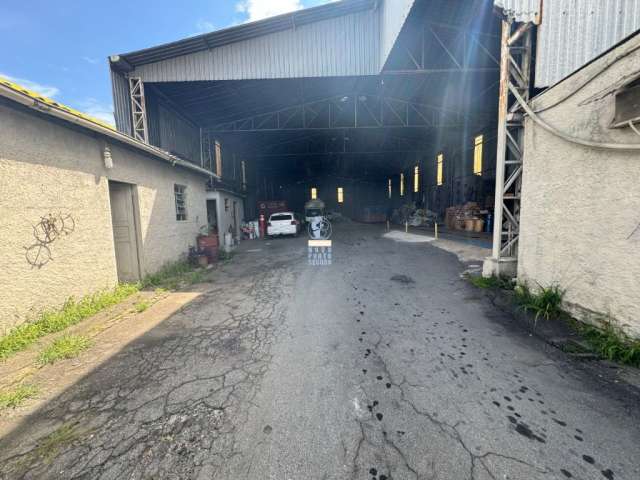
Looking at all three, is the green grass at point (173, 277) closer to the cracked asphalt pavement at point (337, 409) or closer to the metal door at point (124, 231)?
the metal door at point (124, 231)

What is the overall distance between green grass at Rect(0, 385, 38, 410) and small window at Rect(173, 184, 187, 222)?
6.68 meters

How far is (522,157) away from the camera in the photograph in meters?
5.29

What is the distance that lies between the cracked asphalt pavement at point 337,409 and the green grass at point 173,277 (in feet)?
9.24

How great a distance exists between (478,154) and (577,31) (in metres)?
15.6

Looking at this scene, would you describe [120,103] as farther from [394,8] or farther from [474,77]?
[474,77]

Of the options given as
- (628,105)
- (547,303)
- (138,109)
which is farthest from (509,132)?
(138,109)

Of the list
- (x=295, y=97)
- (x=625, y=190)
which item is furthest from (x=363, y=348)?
(x=295, y=97)

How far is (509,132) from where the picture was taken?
18.6 feet

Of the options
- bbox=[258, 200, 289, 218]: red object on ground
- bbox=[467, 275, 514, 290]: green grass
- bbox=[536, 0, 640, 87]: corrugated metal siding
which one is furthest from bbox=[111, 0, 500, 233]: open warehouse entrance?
bbox=[467, 275, 514, 290]: green grass

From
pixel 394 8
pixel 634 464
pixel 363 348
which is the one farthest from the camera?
pixel 394 8

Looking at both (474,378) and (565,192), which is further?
(565,192)

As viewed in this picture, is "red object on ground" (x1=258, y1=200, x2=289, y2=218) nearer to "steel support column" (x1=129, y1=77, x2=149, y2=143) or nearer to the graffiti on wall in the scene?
"steel support column" (x1=129, y1=77, x2=149, y2=143)

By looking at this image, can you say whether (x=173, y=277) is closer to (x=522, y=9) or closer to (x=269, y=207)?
(x=522, y=9)

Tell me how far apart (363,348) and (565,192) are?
3.92 meters
